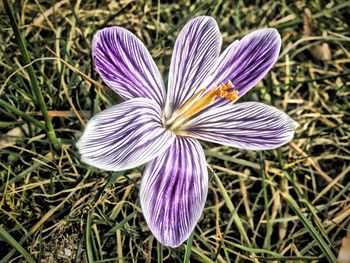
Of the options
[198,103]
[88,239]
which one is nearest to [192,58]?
[198,103]

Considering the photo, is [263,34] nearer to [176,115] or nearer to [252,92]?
[176,115]

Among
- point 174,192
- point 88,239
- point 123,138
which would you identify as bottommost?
point 88,239

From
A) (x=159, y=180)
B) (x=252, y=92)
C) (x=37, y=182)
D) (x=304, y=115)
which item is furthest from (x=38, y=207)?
(x=304, y=115)

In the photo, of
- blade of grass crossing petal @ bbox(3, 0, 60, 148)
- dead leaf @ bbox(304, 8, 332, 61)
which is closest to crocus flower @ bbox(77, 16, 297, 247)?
blade of grass crossing petal @ bbox(3, 0, 60, 148)

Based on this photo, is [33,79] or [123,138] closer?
[123,138]

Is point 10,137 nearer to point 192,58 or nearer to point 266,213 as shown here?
point 192,58
